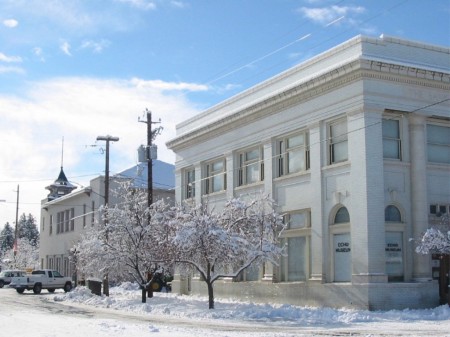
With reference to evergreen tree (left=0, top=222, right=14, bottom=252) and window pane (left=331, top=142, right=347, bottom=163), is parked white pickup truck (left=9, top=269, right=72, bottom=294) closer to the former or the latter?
window pane (left=331, top=142, right=347, bottom=163)

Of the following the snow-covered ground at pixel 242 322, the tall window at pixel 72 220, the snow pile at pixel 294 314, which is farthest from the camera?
the tall window at pixel 72 220

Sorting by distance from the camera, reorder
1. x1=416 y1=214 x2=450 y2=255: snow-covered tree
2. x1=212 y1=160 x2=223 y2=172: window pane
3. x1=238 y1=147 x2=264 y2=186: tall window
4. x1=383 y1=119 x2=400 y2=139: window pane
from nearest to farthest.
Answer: x1=416 y1=214 x2=450 y2=255: snow-covered tree < x1=383 y1=119 x2=400 y2=139: window pane < x1=238 y1=147 x2=264 y2=186: tall window < x1=212 y1=160 x2=223 y2=172: window pane

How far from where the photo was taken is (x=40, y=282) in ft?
157

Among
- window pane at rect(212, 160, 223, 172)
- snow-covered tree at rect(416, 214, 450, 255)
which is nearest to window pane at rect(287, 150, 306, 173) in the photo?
snow-covered tree at rect(416, 214, 450, 255)

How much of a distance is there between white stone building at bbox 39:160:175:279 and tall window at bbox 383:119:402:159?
28410 millimetres

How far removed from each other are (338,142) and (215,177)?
38.0 feet

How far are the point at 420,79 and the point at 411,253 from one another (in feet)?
23.7

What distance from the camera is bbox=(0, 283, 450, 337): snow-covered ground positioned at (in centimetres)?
1836

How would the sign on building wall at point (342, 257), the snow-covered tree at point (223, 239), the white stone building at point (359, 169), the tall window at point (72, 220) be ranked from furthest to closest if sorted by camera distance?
the tall window at point (72, 220), the sign on building wall at point (342, 257), the white stone building at point (359, 169), the snow-covered tree at point (223, 239)

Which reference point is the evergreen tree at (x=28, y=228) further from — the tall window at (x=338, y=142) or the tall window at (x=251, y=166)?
the tall window at (x=338, y=142)

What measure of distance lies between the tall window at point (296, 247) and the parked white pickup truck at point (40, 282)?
22.7 meters

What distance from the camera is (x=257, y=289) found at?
32656 millimetres

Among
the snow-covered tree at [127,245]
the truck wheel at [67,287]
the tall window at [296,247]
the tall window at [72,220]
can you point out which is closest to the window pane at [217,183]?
the snow-covered tree at [127,245]

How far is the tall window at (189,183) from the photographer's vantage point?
4129cm
